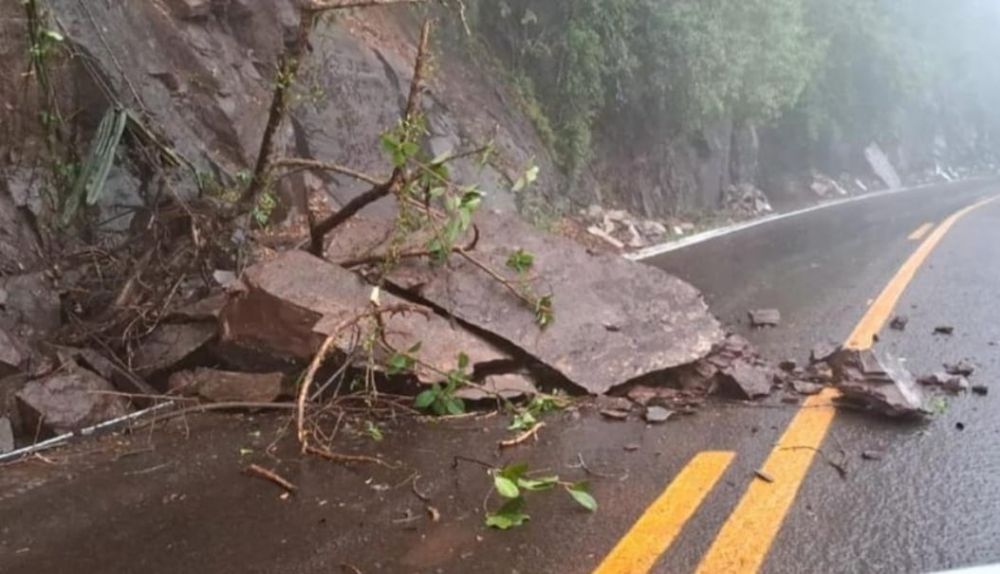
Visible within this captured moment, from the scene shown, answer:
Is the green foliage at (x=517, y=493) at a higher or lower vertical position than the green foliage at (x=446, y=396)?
higher

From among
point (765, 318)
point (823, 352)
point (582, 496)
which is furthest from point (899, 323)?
point (582, 496)

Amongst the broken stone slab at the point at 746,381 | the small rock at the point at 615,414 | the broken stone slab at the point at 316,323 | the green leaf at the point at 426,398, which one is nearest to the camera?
the small rock at the point at 615,414

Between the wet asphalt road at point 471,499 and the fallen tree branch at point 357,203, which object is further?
the fallen tree branch at point 357,203

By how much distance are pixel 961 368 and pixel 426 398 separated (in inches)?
122

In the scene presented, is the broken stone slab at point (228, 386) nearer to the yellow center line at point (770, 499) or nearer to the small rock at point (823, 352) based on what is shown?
the yellow center line at point (770, 499)

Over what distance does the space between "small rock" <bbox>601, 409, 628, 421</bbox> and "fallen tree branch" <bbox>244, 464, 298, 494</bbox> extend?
1.66 metres

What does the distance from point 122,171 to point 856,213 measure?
12.3m

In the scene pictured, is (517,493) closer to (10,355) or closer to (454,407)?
(454,407)

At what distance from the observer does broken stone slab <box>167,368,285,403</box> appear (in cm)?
487

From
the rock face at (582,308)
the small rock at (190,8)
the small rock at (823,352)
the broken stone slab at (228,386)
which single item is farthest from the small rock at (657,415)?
the small rock at (190,8)

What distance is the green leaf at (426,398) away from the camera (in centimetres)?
466

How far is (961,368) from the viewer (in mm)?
5094

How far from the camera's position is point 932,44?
29.1 metres

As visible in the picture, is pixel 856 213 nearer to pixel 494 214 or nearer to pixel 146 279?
pixel 494 214
